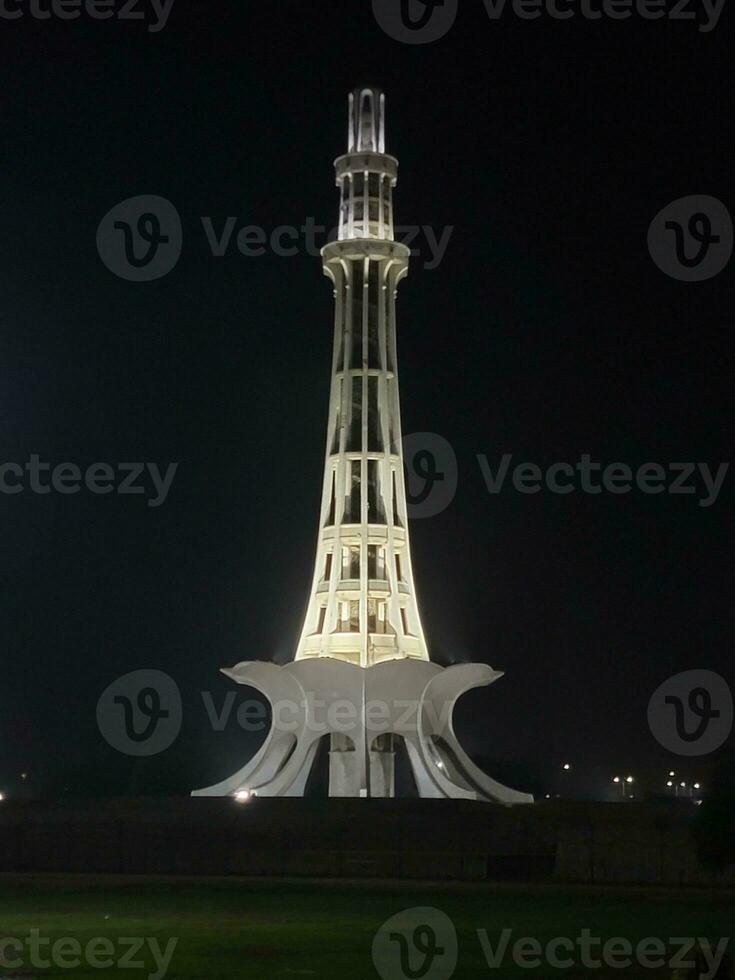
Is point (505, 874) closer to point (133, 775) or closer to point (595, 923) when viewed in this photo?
point (595, 923)

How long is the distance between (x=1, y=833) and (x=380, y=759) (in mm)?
11357

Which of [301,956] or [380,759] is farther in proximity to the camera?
[380,759]

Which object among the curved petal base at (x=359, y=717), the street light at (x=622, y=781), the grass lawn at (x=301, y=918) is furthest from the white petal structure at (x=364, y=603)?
the street light at (x=622, y=781)

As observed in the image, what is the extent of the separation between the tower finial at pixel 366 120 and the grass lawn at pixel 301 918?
813 inches

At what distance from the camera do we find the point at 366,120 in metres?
37.0

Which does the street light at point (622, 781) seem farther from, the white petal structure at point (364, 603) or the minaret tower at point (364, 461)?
the minaret tower at point (364, 461)

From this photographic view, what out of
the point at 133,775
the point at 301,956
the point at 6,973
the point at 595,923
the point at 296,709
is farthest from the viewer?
the point at 133,775

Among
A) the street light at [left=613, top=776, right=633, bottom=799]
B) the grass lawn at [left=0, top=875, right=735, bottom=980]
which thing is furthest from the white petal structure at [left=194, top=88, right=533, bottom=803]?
the street light at [left=613, top=776, right=633, bottom=799]

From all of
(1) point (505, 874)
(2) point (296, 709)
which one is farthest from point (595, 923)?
(2) point (296, 709)

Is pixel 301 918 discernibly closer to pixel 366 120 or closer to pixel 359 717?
pixel 359 717

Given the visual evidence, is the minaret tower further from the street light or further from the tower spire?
the street light

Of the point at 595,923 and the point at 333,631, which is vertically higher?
the point at 333,631

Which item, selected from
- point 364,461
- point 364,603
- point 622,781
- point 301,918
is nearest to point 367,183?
point 364,461

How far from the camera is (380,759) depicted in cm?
3431
